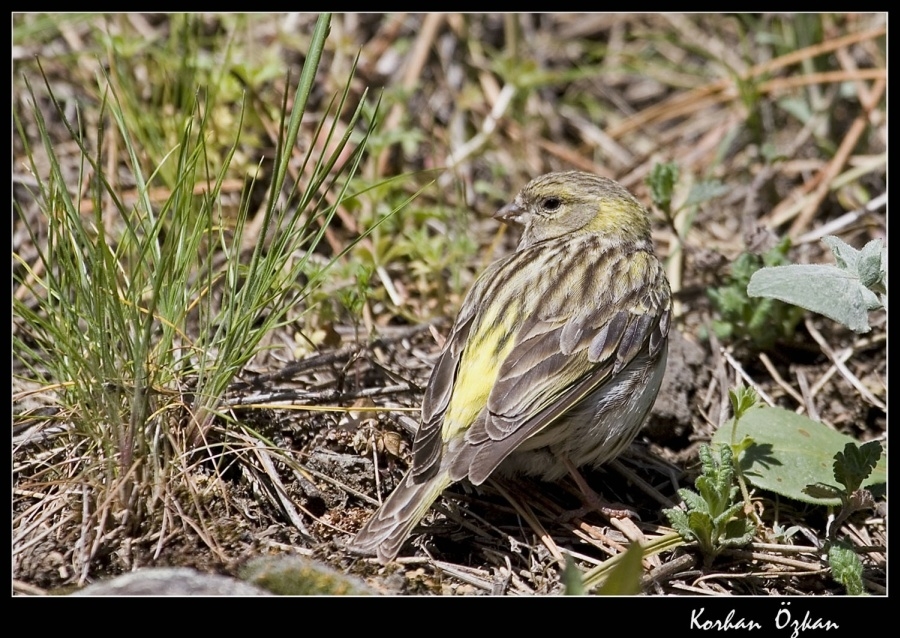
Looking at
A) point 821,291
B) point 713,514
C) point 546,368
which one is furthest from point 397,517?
point 821,291

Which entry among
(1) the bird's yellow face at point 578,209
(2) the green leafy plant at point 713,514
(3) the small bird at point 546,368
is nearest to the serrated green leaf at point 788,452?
(2) the green leafy plant at point 713,514

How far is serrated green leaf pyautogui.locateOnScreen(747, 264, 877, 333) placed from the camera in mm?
4254

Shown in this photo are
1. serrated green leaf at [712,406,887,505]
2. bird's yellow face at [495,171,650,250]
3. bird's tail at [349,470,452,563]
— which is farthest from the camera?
bird's yellow face at [495,171,650,250]

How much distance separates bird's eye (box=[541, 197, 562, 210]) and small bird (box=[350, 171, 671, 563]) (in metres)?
0.21

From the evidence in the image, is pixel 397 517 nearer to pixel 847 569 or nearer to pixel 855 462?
pixel 847 569

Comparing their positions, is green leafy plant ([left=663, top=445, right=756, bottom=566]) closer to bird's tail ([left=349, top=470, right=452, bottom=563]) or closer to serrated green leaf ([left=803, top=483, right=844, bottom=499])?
serrated green leaf ([left=803, top=483, right=844, bottom=499])

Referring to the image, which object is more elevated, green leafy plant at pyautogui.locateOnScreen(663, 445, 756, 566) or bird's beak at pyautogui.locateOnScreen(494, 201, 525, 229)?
bird's beak at pyautogui.locateOnScreen(494, 201, 525, 229)

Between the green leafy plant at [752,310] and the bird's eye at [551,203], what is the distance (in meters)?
1.04

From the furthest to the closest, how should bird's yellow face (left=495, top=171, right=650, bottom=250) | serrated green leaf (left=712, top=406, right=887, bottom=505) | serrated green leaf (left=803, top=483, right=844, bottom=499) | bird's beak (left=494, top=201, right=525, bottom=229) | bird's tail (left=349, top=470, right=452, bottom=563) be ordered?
bird's beak (left=494, top=201, right=525, bottom=229) < bird's yellow face (left=495, top=171, right=650, bottom=250) < serrated green leaf (left=712, top=406, right=887, bottom=505) < serrated green leaf (left=803, top=483, right=844, bottom=499) < bird's tail (left=349, top=470, right=452, bottom=563)

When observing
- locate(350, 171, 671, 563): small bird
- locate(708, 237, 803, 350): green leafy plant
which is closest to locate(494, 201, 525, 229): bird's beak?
locate(350, 171, 671, 563): small bird

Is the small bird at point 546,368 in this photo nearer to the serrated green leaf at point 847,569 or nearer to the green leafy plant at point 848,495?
the green leafy plant at point 848,495

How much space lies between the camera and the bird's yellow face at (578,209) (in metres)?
5.57

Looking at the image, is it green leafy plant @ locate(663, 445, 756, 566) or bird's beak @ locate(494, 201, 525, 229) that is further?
bird's beak @ locate(494, 201, 525, 229)
